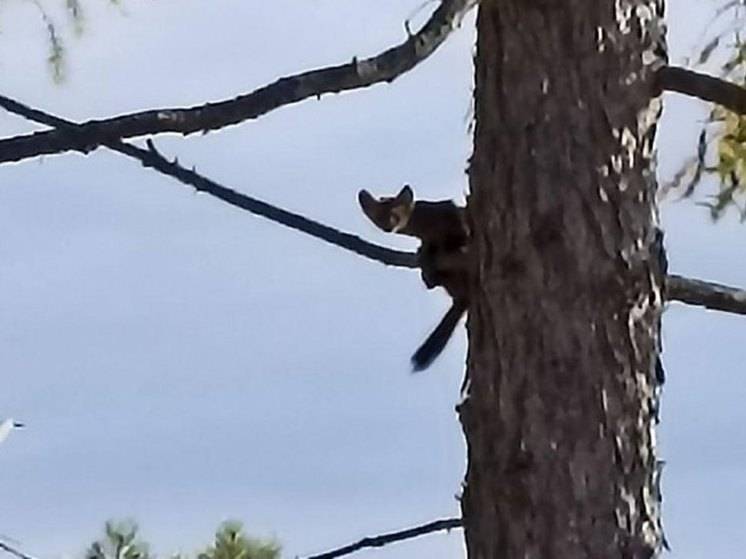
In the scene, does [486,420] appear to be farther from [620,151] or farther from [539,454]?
[620,151]

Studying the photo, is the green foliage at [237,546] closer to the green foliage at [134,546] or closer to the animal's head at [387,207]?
the green foliage at [134,546]

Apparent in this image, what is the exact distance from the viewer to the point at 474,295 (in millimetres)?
2420

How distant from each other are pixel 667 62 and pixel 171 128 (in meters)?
0.64

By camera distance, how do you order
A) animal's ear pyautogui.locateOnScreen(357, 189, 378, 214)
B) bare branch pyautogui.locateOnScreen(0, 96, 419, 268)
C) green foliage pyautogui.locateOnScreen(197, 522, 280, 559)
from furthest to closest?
green foliage pyautogui.locateOnScreen(197, 522, 280, 559), bare branch pyautogui.locateOnScreen(0, 96, 419, 268), animal's ear pyautogui.locateOnScreen(357, 189, 378, 214)

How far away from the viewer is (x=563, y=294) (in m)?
2.37

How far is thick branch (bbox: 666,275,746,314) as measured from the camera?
2.63 meters

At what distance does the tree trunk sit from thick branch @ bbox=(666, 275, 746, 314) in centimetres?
20

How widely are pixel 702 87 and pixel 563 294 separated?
323 millimetres

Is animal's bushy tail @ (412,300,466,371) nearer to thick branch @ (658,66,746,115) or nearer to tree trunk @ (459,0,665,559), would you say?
tree trunk @ (459,0,665,559)

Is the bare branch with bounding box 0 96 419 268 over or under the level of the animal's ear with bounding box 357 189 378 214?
over

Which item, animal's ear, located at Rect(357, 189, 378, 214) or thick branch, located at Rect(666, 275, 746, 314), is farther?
thick branch, located at Rect(666, 275, 746, 314)

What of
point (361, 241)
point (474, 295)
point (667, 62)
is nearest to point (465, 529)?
point (474, 295)

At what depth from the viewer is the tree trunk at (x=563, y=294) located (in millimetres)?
2336

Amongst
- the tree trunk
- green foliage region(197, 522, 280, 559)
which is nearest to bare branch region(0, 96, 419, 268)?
the tree trunk
